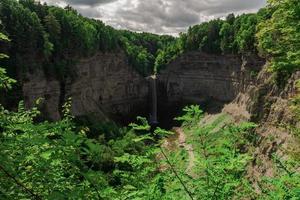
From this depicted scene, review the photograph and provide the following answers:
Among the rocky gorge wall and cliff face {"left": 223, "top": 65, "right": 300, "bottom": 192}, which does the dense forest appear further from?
the rocky gorge wall

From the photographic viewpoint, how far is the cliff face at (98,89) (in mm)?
79875

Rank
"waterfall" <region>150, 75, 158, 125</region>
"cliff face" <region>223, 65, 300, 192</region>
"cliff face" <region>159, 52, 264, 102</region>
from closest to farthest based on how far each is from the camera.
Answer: "cliff face" <region>223, 65, 300, 192</region> → "cliff face" <region>159, 52, 264, 102</region> → "waterfall" <region>150, 75, 158, 125</region>

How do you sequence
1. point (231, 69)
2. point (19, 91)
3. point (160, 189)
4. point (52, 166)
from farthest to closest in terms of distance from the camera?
point (231, 69) < point (19, 91) < point (52, 166) < point (160, 189)

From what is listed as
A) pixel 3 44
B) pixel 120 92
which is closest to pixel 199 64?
pixel 120 92

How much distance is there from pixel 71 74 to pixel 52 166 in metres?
80.1

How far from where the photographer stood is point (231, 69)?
104875 millimetres

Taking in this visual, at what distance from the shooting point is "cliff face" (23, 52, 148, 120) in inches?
3145

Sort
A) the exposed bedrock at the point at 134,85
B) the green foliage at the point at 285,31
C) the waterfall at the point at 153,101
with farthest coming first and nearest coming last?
the waterfall at the point at 153,101 < the exposed bedrock at the point at 134,85 < the green foliage at the point at 285,31

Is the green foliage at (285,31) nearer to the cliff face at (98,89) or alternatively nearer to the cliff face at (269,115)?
the cliff face at (269,115)

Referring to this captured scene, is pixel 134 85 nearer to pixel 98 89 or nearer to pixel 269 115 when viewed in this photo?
pixel 98 89

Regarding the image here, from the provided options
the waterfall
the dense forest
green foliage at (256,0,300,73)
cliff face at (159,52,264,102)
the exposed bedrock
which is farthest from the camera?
the waterfall

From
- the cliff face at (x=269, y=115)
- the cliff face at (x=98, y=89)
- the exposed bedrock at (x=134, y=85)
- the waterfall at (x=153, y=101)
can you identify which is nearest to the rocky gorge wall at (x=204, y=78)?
the exposed bedrock at (x=134, y=85)

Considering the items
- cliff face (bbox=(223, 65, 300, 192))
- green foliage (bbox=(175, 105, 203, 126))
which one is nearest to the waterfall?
cliff face (bbox=(223, 65, 300, 192))

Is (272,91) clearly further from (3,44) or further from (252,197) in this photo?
(252,197)
